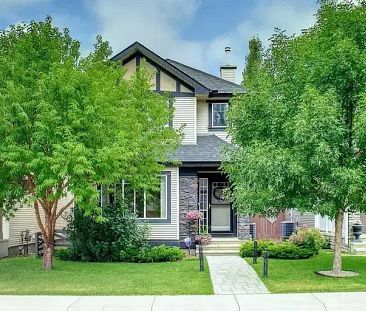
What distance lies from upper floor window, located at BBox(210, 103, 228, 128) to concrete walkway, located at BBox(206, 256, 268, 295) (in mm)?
6888

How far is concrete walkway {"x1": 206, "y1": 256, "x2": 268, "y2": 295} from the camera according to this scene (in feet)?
38.1

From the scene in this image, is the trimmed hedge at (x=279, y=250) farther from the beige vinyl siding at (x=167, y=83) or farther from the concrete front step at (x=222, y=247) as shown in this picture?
the beige vinyl siding at (x=167, y=83)

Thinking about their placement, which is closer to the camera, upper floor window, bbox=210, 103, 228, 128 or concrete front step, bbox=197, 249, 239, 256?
concrete front step, bbox=197, 249, 239, 256

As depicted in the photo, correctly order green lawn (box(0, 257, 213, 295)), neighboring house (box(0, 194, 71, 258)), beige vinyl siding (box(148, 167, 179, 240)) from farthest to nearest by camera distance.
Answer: neighboring house (box(0, 194, 71, 258)), beige vinyl siding (box(148, 167, 179, 240)), green lawn (box(0, 257, 213, 295))

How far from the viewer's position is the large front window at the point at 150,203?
64.6ft

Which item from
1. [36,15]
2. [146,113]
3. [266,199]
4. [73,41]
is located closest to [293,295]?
[266,199]

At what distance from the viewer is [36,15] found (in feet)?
53.6

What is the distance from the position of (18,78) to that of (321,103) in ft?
26.2

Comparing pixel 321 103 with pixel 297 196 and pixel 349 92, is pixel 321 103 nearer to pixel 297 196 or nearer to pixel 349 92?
pixel 349 92

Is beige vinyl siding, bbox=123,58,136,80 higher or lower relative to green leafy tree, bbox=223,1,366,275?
higher

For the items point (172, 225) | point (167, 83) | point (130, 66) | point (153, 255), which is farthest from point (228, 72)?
point (153, 255)

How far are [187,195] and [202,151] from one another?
187cm

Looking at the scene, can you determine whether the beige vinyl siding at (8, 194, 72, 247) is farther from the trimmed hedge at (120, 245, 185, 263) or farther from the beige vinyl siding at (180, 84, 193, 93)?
the beige vinyl siding at (180, 84, 193, 93)

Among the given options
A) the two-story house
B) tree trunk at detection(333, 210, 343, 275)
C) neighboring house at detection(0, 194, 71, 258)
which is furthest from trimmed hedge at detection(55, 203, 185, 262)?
tree trunk at detection(333, 210, 343, 275)
